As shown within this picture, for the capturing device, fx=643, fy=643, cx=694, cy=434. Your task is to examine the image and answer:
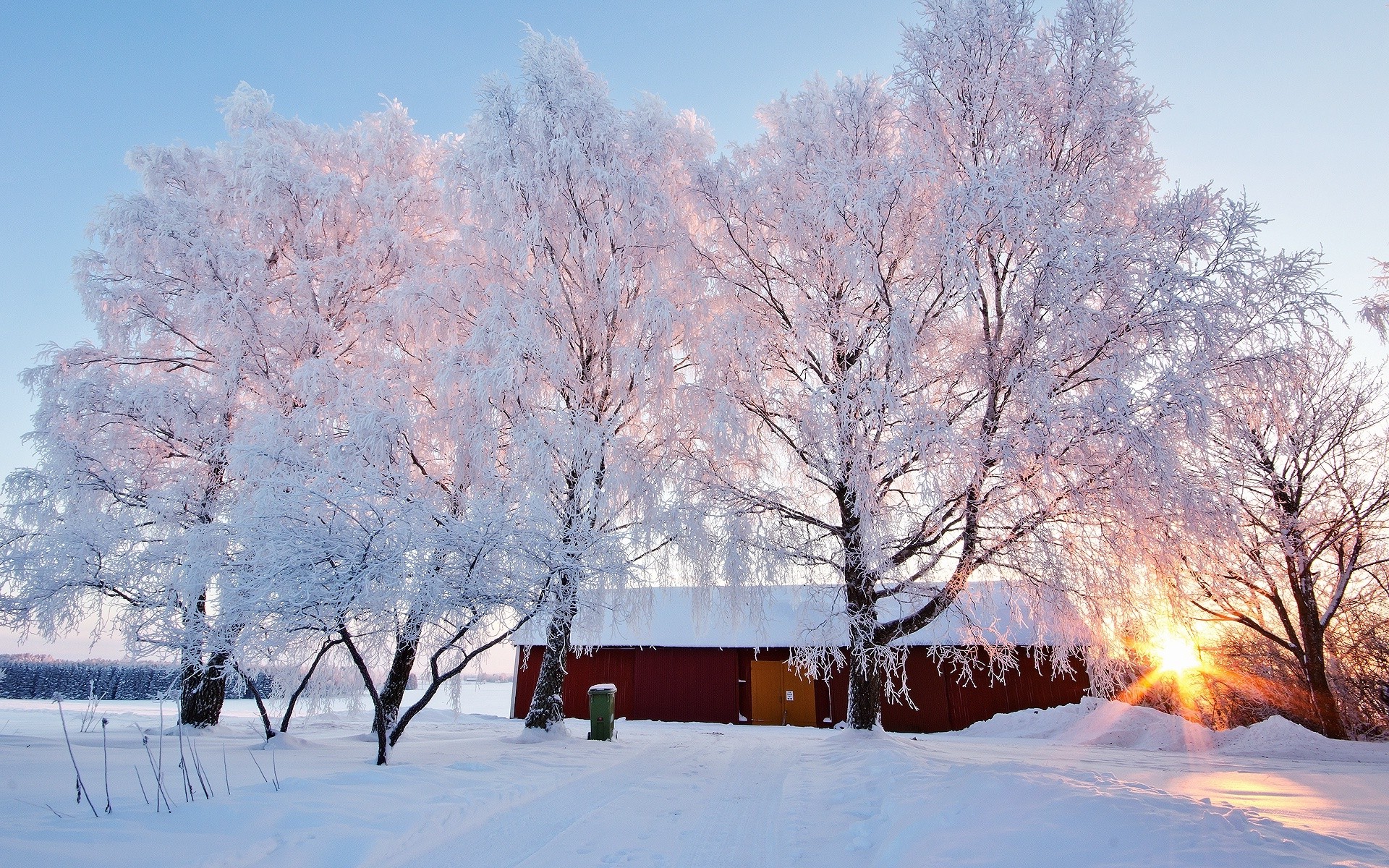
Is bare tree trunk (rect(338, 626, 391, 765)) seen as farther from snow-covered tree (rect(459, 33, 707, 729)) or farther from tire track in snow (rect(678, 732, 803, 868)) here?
tire track in snow (rect(678, 732, 803, 868))

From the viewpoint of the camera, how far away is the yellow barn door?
62.1 feet

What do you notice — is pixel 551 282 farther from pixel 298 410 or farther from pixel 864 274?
pixel 864 274

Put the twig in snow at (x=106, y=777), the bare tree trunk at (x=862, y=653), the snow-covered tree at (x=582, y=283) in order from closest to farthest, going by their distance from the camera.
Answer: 1. the twig in snow at (x=106, y=777)
2. the bare tree trunk at (x=862, y=653)
3. the snow-covered tree at (x=582, y=283)

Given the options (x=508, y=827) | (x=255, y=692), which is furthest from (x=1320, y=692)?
(x=255, y=692)

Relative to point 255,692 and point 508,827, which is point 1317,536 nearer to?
point 508,827

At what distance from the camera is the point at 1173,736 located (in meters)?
11.7

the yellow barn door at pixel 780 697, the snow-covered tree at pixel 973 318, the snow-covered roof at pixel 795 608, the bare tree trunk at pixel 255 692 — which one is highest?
the snow-covered tree at pixel 973 318

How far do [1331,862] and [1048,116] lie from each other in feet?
31.2

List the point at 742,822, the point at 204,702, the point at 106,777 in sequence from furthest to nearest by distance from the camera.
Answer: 1. the point at 204,702
2. the point at 742,822
3. the point at 106,777

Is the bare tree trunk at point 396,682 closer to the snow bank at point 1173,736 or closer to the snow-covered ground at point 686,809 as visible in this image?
the snow-covered ground at point 686,809

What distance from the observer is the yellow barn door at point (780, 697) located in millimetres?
18938

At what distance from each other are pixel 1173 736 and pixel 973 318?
347 inches

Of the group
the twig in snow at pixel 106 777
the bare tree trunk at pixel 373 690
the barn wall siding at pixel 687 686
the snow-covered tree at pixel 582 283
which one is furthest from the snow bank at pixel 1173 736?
the twig in snow at pixel 106 777

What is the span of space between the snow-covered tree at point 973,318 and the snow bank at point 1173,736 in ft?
15.3
